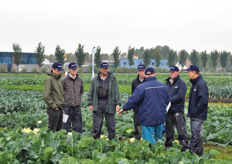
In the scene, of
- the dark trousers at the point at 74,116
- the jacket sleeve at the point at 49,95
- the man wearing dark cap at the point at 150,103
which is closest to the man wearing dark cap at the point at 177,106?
the man wearing dark cap at the point at 150,103

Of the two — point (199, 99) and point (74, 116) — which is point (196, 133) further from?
point (74, 116)

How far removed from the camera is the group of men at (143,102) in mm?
4570

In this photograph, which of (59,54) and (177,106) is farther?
(59,54)

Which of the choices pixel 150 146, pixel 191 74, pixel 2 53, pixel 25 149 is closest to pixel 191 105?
pixel 191 74

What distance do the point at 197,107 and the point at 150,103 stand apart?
3.30ft

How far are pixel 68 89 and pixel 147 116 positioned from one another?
2.23 metres

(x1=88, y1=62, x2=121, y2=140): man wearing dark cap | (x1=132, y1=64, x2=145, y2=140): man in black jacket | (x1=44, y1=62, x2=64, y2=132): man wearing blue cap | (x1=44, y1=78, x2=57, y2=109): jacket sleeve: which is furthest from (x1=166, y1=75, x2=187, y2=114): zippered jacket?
(x1=44, y1=78, x2=57, y2=109): jacket sleeve

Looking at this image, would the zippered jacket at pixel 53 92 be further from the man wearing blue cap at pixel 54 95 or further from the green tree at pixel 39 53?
the green tree at pixel 39 53

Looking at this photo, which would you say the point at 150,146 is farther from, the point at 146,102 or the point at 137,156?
the point at 146,102

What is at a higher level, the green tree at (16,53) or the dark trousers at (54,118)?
the green tree at (16,53)

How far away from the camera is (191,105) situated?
5.12 metres

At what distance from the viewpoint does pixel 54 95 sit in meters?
5.66

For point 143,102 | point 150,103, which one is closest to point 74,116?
point 143,102

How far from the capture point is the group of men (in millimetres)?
4570
